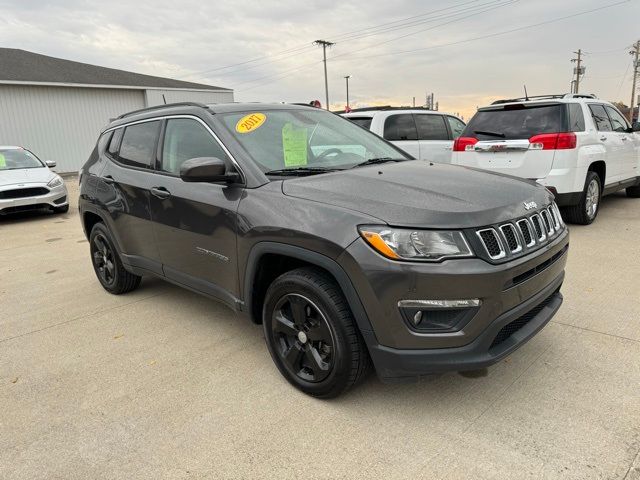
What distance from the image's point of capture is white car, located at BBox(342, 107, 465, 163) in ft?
26.2

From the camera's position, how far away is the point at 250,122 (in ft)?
10.9

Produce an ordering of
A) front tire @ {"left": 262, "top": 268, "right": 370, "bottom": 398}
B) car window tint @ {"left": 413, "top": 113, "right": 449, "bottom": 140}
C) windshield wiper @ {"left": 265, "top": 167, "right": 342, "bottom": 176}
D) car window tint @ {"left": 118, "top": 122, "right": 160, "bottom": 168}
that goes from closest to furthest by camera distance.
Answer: front tire @ {"left": 262, "top": 268, "right": 370, "bottom": 398} → windshield wiper @ {"left": 265, "top": 167, "right": 342, "bottom": 176} → car window tint @ {"left": 118, "top": 122, "right": 160, "bottom": 168} → car window tint @ {"left": 413, "top": 113, "right": 449, "bottom": 140}

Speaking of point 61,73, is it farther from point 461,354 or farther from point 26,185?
point 461,354

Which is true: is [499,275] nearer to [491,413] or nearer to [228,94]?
[491,413]

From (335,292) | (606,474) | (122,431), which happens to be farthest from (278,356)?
(606,474)

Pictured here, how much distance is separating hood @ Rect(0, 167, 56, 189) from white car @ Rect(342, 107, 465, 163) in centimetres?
631

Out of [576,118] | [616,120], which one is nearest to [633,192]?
[616,120]

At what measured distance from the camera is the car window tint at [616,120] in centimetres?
742

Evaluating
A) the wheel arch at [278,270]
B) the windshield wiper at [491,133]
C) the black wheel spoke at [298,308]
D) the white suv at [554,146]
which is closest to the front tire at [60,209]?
the white suv at [554,146]

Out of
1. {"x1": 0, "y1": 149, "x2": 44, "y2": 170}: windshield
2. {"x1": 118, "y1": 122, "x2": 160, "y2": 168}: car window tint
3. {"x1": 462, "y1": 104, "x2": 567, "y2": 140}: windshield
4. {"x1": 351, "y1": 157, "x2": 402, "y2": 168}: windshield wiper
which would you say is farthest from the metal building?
{"x1": 351, "y1": 157, "x2": 402, "y2": 168}: windshield wiper

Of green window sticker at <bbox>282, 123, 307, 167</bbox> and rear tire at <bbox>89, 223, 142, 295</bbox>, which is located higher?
green window sticker at <bbox>282, 123, 307, 167</bbox>

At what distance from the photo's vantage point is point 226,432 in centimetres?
251

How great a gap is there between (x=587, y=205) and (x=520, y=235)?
4.99 metres

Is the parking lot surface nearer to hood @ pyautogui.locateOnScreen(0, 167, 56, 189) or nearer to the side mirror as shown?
the side mirror
